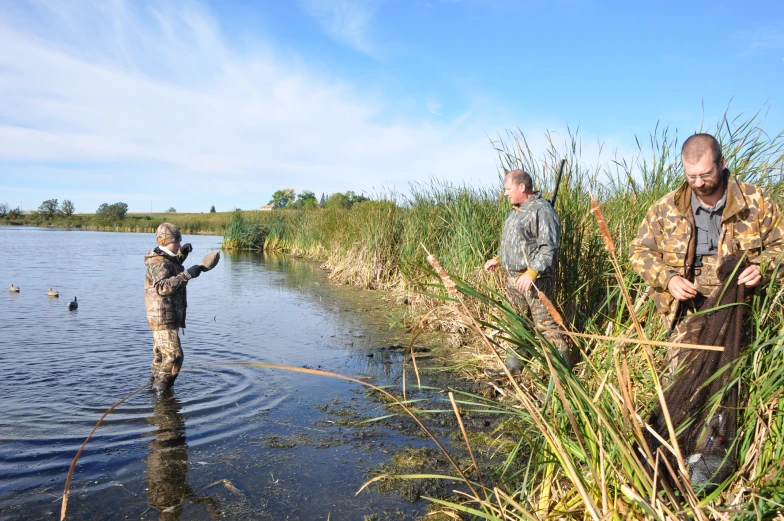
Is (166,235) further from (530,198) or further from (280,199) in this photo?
(280,199)

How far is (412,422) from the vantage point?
4840mm

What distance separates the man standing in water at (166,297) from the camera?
17.4 ft

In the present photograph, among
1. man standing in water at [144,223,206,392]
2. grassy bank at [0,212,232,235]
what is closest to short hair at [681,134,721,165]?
man standing in water at [144,223,206,392]

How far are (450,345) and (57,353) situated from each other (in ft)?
17.3

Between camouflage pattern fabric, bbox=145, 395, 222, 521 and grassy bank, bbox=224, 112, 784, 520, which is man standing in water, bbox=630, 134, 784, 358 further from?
camouflage pattern fabric, bbox=145, 395, 222, 521

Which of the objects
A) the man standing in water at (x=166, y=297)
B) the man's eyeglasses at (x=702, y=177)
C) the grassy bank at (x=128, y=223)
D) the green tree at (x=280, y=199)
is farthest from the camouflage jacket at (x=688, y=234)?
the green tree at (x=280, y=199)

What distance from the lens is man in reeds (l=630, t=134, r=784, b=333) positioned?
9.84ft

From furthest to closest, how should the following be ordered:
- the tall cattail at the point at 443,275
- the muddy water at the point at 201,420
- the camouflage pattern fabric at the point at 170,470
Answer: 1. the muddy water at the point at 201,420
2. the camouflage pattern fabric at the point at 170,470
3. the tall cattail at the point at 443,275

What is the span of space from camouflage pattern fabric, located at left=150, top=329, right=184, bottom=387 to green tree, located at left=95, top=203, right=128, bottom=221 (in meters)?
64.9

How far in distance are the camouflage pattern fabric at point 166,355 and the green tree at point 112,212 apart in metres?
64.9

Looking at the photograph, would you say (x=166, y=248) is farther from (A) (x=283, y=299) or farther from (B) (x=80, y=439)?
(A) (x=283, y=299)

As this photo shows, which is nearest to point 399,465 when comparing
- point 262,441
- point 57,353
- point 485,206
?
point 262,441

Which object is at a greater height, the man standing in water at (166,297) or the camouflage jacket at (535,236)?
the camouflage jacket at (535,236)

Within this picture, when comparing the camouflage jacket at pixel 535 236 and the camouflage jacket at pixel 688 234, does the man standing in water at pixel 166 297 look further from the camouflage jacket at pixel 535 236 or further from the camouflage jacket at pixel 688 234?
the camouflage jacket at pixel 688 234
